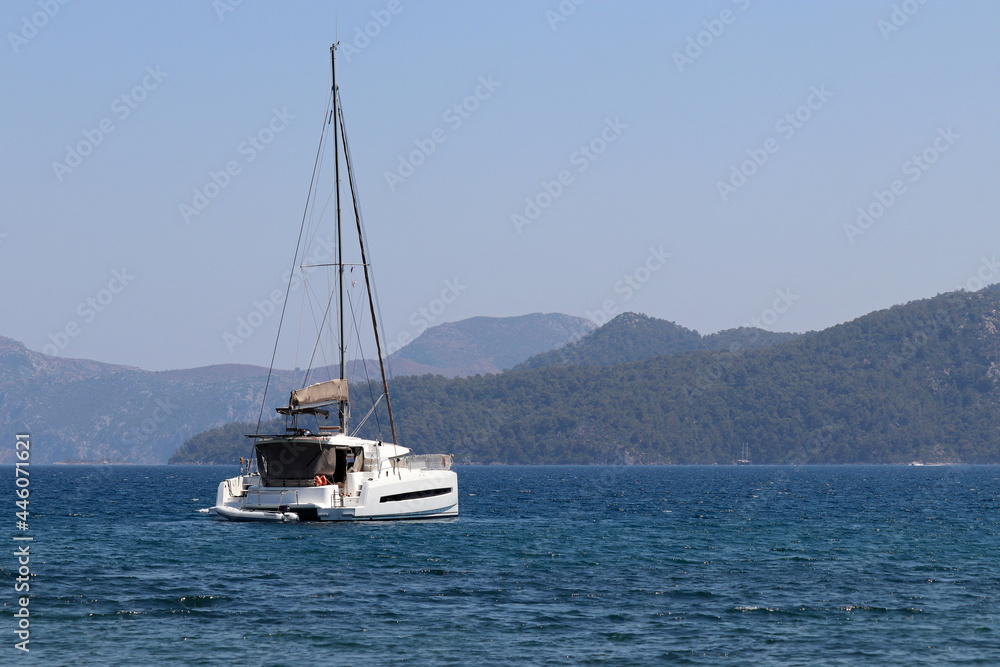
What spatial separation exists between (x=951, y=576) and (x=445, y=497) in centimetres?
2733

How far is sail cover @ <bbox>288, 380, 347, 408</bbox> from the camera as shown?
55531 millimetres

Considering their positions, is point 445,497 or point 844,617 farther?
point 445,497

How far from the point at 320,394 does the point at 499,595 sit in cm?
2572

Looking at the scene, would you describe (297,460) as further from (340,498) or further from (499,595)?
(499,595)

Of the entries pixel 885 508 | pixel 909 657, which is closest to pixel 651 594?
pixel 909 657

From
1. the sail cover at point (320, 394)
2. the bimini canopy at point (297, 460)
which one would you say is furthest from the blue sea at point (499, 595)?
the sail cover at point (320, 394)

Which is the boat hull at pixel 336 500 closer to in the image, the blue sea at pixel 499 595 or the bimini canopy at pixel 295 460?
the bimini canopy at pixel 295 460

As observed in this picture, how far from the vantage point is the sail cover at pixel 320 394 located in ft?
182

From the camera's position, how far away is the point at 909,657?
25.4 meters

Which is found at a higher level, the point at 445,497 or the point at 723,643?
the point at 445,497

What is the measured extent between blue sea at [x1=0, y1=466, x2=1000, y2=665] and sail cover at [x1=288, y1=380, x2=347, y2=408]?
21.1ft

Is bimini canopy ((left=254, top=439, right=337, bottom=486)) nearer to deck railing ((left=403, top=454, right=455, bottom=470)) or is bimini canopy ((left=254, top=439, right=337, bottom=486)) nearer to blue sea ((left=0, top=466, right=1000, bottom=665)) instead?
blue sea ((left=0, top=466, right=1000, bottom=665))

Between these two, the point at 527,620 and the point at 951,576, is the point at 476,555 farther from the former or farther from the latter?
the point at 951,576

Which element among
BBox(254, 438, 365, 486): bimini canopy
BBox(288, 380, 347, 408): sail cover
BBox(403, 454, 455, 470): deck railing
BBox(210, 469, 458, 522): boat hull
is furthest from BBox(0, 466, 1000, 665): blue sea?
BBox(288, 380, 347, 408): sail cover
